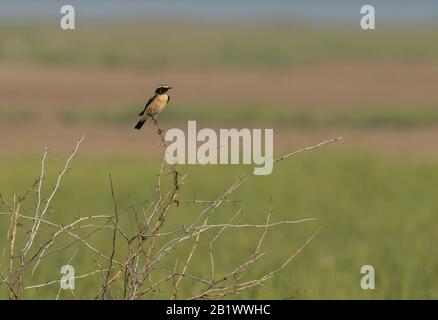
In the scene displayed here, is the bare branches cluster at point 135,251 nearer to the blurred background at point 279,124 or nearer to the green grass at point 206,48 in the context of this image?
the blurred background at point 279,124

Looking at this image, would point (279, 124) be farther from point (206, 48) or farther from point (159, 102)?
point (159, 102)

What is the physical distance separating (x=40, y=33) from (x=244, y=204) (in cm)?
4016

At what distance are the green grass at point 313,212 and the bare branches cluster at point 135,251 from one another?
0.15m

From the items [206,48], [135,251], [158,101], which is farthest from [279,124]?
[135,251]

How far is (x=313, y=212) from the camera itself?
53.7ft

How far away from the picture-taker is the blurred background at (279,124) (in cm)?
1382

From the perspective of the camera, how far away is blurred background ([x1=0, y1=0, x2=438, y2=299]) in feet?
45.3

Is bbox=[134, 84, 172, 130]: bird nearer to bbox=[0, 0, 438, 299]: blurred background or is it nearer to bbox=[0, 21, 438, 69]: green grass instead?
bbox=[0, 0, 438, 299]: blurred background

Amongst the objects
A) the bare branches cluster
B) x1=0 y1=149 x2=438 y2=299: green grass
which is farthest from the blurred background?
the bare branches cluster

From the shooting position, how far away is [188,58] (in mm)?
48344

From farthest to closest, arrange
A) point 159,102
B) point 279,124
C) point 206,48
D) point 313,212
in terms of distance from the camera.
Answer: point 206,48 → point 279,124 → point 313,212 → point 159,102

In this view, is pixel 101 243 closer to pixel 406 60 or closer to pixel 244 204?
pixel 244 204

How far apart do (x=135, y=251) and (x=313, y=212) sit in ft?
33.9
